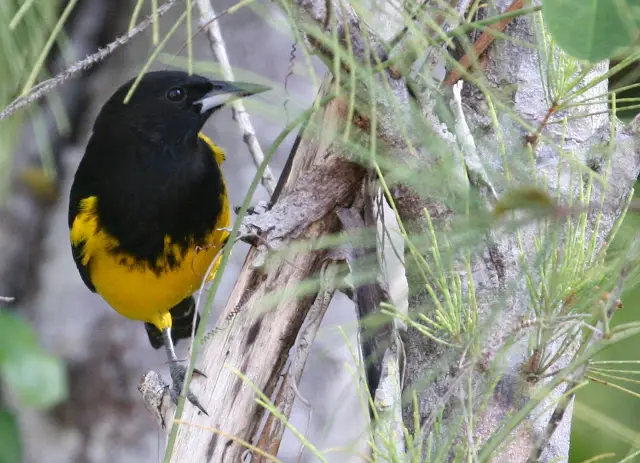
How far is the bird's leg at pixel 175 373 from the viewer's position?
117 centimetres

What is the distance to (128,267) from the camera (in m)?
1.57

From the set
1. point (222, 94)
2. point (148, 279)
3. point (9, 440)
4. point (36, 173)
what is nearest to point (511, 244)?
point (222, 94)

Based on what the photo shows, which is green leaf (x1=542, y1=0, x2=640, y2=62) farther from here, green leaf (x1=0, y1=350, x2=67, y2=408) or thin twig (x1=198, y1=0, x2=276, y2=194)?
green leaf (x1=0, y1=350, x2=67, y2=408)

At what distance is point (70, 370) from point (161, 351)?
0.26m

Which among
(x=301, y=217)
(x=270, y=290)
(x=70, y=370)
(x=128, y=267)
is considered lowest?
(x=70, y=370)

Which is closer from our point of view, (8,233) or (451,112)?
(451,112)

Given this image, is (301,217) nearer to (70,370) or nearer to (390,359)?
(390,359)

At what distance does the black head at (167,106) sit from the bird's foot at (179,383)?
A: 1.53ft

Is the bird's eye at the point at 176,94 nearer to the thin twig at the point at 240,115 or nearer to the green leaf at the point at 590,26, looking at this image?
the thin twig at the point at 240,115

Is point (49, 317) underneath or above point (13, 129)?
underneath

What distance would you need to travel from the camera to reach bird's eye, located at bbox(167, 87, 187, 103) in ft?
5.09

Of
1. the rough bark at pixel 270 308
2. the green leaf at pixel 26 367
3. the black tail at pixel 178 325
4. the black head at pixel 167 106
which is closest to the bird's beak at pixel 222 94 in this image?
the black head at pixel 167 106

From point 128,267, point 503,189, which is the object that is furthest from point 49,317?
point 503,189

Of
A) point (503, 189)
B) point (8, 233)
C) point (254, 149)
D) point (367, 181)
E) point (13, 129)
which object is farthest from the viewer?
point (8, 233)
